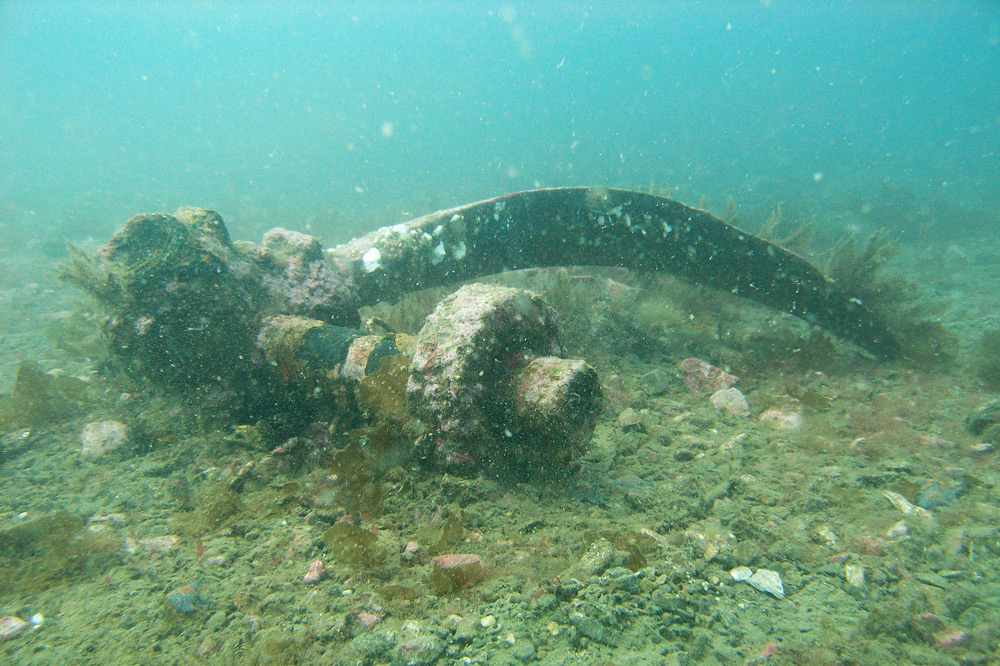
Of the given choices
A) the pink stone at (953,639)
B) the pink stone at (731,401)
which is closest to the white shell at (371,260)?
the pink stone at (731,401)

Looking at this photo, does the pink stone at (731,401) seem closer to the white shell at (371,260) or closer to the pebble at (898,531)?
the pebble at (898,531)

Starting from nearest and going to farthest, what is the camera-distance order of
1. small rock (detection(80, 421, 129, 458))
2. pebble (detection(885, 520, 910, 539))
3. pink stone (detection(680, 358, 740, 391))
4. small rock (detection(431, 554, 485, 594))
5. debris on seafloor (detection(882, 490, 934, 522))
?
1. small rock (detection(431, 554, 485, 594))
2. pebble (detection(885, 520, 910, 539))
3. debris on seafloor (detection(882, 490, 934, 522))
4. small rock (detection(80, 421, 129, 458))
5. pink stone (detection(680, 358, 740, 391))

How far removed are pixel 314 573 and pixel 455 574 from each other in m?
0.76

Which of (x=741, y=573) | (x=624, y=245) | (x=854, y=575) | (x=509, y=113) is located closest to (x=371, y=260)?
(x=624, y=245)

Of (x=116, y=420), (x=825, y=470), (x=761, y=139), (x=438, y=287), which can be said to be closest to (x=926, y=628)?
(x=825, y=470)

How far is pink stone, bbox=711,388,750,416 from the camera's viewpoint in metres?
4.06

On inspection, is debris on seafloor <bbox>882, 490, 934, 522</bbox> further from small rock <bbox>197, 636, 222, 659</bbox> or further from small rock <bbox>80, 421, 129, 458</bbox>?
small rock <bbox>80, 421, 129, 458</bbox>

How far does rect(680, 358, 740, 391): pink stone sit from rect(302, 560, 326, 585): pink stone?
3.83m

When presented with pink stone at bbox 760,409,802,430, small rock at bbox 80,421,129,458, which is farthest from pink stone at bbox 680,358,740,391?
small rock at bbox 80,421,129,458

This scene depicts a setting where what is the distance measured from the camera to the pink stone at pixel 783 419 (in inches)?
149

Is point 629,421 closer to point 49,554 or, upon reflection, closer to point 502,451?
point 502,451

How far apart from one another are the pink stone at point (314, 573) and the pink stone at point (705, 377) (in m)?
3.83

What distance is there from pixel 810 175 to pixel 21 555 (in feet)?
126

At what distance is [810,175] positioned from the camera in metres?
29.4
